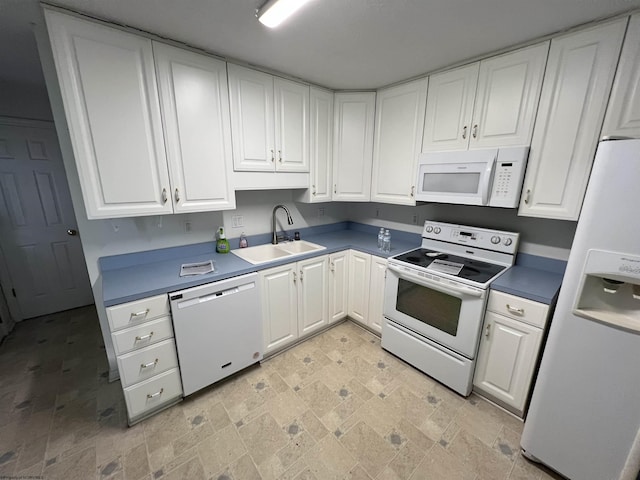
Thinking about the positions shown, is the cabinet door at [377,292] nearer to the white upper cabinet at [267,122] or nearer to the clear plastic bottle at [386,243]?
the clear plastic bottle at [386,243]

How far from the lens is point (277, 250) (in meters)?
2.54

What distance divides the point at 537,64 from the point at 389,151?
1101 millimetres

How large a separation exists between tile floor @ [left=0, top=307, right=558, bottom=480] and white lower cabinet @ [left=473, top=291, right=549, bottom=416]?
0.17 meters

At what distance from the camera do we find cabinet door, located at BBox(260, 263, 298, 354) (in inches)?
80.7

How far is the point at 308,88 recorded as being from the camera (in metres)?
2.26

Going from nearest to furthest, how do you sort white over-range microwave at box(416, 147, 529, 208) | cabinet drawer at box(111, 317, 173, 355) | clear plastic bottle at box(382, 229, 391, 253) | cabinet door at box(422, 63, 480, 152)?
cabinet drawer at box(111, 317, 173, 355), white over-range microwave at box(416, 147, 529, 208), cabinet door at box(422, 63, 480, 152), clear plastic bottle at box(382, 229, 391, 253)

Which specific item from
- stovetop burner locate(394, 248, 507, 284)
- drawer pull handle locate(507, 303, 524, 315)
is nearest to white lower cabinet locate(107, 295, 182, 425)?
stovetop burner locate(394, 248, 507, 284)

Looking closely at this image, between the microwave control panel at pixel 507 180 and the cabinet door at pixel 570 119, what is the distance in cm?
6

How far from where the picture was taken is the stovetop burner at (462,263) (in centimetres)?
176

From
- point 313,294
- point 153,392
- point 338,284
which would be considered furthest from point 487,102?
point 153,392

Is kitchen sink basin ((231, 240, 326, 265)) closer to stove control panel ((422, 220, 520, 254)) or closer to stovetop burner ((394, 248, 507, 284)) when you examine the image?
stovetop burner ((394, 248, 507, 284))

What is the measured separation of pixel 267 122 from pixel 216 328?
1.63 m

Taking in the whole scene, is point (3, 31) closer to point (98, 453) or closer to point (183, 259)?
point (183, 259)

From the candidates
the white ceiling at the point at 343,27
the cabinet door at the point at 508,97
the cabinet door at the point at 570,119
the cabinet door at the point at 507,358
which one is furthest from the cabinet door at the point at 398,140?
the cabinet door at the point at 507,358
